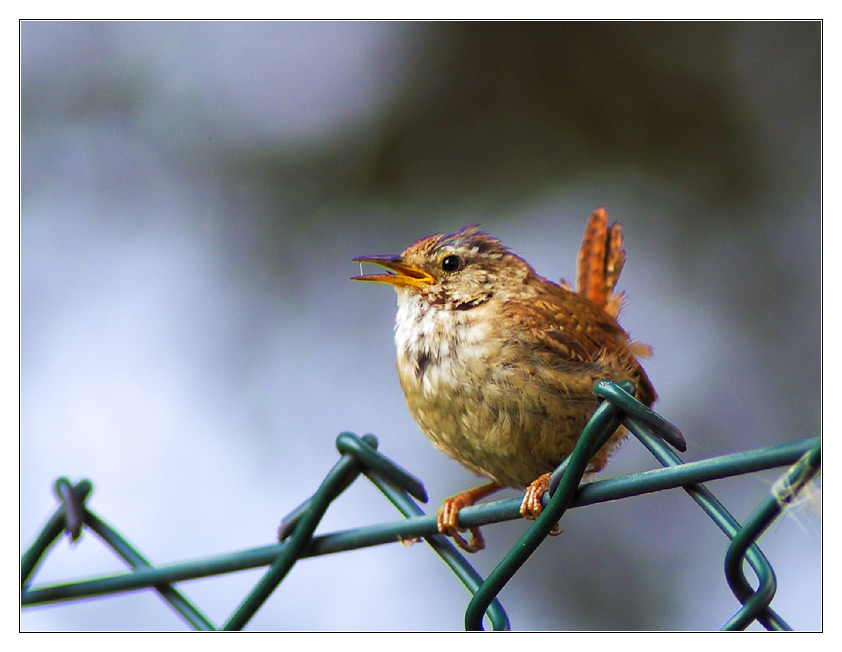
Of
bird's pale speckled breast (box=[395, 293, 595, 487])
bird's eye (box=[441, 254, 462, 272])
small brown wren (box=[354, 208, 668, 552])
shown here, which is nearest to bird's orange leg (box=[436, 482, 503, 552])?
small brown wren (box=[354, 208, 668, 552])

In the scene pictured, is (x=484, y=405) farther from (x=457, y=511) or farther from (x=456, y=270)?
(x=456, y=270)

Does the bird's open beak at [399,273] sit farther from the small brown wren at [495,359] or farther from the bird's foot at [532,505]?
the bird's foot at [532,505]

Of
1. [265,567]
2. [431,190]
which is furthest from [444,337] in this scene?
[431,190]

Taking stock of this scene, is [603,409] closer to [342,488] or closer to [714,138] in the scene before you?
[342,488]

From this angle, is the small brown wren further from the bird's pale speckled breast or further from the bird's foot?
the bird's foot

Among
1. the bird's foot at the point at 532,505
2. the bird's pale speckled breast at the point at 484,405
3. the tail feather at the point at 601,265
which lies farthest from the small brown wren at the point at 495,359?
the tail feather at the point at 601,265

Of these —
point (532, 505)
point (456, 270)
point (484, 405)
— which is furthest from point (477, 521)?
point (456, 270)
